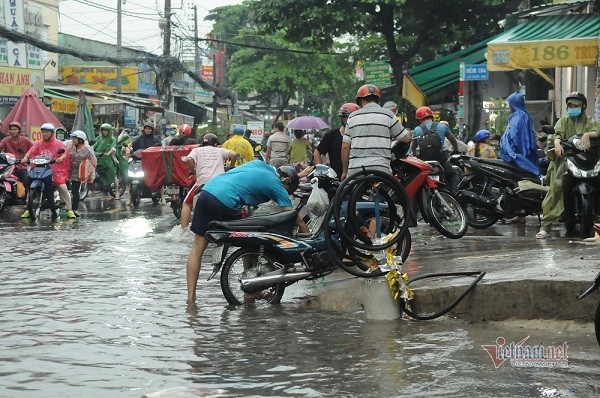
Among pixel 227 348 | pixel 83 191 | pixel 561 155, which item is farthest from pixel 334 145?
pixel 83 191

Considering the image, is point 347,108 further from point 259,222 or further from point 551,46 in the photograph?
point 551,46

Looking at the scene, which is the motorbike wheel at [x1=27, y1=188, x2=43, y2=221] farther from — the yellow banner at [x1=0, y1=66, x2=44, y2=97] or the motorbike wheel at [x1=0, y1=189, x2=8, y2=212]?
the yellow banner at [x1=0, y1=66, x2=44, y2=97]

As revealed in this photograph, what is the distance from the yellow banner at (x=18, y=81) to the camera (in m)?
33.0

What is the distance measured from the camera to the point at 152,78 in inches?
2483

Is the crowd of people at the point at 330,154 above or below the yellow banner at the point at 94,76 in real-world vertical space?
below

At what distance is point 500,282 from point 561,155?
405cm

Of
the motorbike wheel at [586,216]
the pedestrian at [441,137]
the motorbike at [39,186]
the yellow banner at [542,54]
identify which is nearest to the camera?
the motorbike wheel at [586,216]

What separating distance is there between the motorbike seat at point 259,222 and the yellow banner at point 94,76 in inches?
1753

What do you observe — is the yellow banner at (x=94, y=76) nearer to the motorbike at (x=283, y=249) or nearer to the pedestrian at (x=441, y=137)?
the pedestrian at (x=441, y=137)

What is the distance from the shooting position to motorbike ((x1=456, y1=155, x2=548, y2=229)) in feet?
46.0

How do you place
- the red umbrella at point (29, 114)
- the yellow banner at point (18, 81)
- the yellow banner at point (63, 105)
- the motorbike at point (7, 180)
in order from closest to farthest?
the motorbike at point (7, 180) < the red umbrella at point (29, 114) < the yellow banner at point (18, 81) < the yellow banner at point (63, 105)

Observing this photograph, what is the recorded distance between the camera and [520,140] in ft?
45.6

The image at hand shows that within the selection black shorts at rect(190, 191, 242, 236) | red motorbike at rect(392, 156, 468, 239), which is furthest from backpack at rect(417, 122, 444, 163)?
black shorts at rect(190, 191, 242, 236)

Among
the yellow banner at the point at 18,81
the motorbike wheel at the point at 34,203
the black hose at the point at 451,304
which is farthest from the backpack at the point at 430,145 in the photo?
the yellow banner at the point at 18,81
